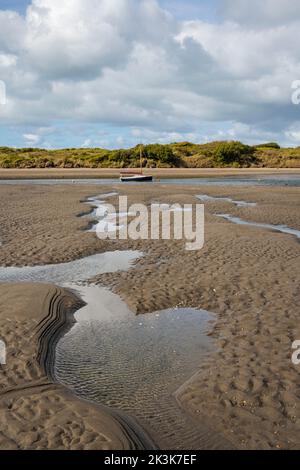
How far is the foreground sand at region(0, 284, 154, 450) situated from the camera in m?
5.62

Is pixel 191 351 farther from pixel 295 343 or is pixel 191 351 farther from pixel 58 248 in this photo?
pixel 58 248

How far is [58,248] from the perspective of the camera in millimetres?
17219

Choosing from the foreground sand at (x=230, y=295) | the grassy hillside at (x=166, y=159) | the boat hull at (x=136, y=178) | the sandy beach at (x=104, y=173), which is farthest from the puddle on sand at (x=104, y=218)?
the grassy hillside at (x=166, y=159)

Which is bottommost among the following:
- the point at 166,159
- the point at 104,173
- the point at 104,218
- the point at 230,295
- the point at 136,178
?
the point at 230,295

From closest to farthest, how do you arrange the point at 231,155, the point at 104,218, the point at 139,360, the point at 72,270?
the point at 139,360
the point at 72,270
the point at 104,218
the point at 231,155

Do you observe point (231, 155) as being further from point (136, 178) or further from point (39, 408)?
point (39, 408)

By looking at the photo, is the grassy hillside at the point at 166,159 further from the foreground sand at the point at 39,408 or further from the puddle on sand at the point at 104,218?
the foreground sand at the point at 39,408

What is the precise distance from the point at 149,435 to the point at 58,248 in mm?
12042

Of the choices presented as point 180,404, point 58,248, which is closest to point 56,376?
point 180,404

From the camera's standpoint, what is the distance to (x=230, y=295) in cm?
1159

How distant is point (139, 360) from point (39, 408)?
2.28 m

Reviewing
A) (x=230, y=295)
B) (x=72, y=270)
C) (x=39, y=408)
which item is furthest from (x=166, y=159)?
(x=39, y=408)
